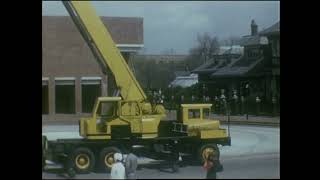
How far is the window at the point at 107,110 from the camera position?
7.29m

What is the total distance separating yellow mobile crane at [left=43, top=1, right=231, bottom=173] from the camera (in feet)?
23.3

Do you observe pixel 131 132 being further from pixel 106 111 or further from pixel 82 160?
pixel 82 160

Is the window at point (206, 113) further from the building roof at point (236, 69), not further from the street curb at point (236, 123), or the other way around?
the building roof at point (236, 69)

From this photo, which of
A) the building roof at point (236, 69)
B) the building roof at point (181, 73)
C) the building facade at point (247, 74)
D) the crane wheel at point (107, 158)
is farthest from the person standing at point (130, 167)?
the building roof at point (236, 69)

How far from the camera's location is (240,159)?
7434 millimetres

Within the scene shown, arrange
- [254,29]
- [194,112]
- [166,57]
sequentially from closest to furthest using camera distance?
[166,57] < [254,29] < [194,112]

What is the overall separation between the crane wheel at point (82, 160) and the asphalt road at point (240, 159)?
130mm

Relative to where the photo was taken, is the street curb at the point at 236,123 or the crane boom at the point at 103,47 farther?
the crane boom at the point at 103,47

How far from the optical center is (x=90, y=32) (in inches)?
307

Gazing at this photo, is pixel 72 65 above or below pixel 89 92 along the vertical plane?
above

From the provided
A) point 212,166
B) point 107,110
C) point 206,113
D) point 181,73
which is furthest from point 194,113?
point 107,110

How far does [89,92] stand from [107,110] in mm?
376

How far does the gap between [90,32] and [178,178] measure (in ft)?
8.67
